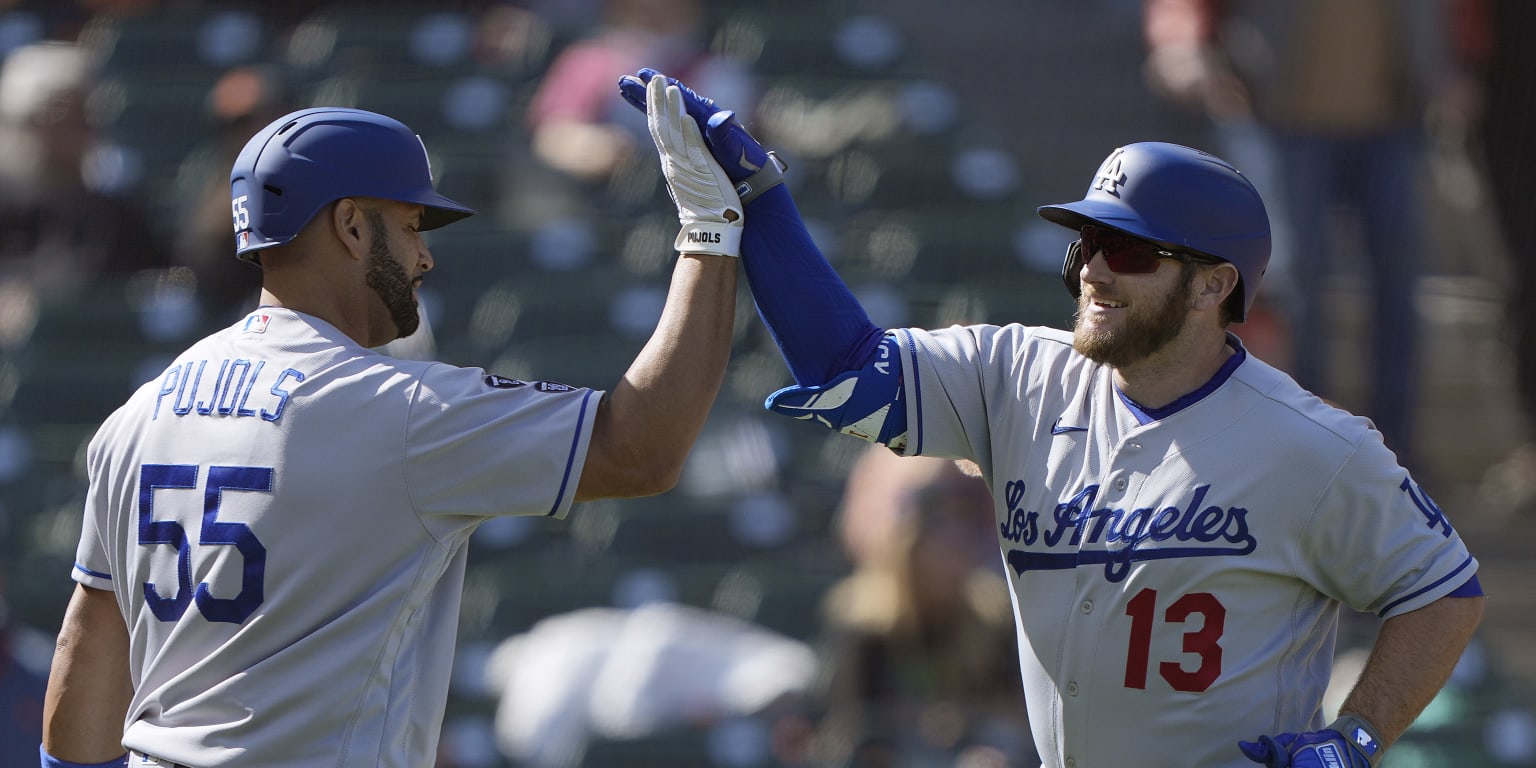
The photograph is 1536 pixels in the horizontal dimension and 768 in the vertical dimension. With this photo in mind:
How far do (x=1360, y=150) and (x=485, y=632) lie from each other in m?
3.49

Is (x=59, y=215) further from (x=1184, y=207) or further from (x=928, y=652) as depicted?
(x=1184, y=207)

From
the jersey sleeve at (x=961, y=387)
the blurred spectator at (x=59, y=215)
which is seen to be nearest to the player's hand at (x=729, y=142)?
the jersey sleeve at (x=961, y=387)

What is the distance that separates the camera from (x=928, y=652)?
458 centimetres

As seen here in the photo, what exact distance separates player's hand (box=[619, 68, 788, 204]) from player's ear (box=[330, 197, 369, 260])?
0.42 metres

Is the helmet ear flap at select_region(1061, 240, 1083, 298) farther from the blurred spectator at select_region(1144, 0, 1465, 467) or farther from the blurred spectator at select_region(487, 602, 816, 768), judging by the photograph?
the blurred spectator at select_region(1144, 0, 1465, 467)

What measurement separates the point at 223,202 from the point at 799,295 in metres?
4.05

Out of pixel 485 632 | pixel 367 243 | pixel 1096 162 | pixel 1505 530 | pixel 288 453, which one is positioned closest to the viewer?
pixel 288 453

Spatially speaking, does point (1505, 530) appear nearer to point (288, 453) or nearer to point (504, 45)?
point (504, 45)

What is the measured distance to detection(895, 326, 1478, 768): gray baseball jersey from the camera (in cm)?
224

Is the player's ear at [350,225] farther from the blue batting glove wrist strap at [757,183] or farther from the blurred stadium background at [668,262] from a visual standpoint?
the blurred stadium background at [668,262]

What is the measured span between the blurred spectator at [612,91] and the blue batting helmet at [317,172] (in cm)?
385

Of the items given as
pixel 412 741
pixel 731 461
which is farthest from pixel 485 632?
pixel 412 741

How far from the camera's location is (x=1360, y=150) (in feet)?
18.9

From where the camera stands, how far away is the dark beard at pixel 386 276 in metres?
2.26
